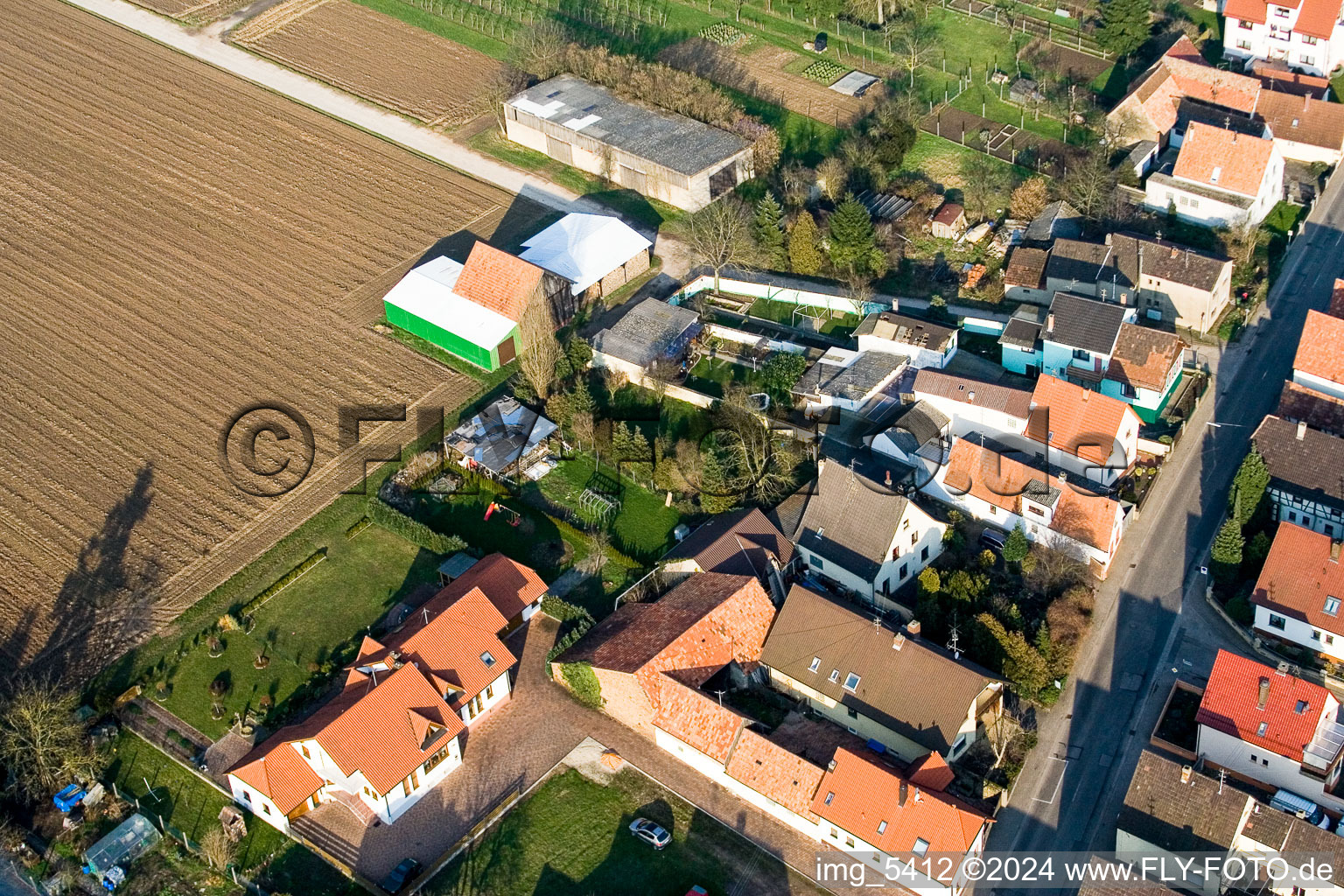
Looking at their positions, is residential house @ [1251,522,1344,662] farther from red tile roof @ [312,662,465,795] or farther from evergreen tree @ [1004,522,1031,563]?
red tile roof @ [312,662,465,795]

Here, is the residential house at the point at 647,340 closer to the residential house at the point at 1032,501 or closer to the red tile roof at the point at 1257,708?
the residential house at the point at 1032,501

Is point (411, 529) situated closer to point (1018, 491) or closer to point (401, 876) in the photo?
point (401, 876)

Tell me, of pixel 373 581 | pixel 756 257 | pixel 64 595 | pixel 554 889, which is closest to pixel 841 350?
pixel 756 257

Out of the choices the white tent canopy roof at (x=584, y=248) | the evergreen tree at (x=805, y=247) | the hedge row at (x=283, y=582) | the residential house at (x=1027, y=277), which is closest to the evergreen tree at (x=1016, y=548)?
the residential house at (x=1027, y=277)

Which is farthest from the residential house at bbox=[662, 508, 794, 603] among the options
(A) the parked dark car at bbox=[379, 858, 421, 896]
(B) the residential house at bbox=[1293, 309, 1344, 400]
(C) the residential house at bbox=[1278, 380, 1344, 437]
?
(B) the residential house at bbox=[1293, 309, 1344, 400]

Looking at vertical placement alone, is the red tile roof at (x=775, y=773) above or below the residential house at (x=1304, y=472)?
below

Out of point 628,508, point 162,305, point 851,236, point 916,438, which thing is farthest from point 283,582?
point 851,236
